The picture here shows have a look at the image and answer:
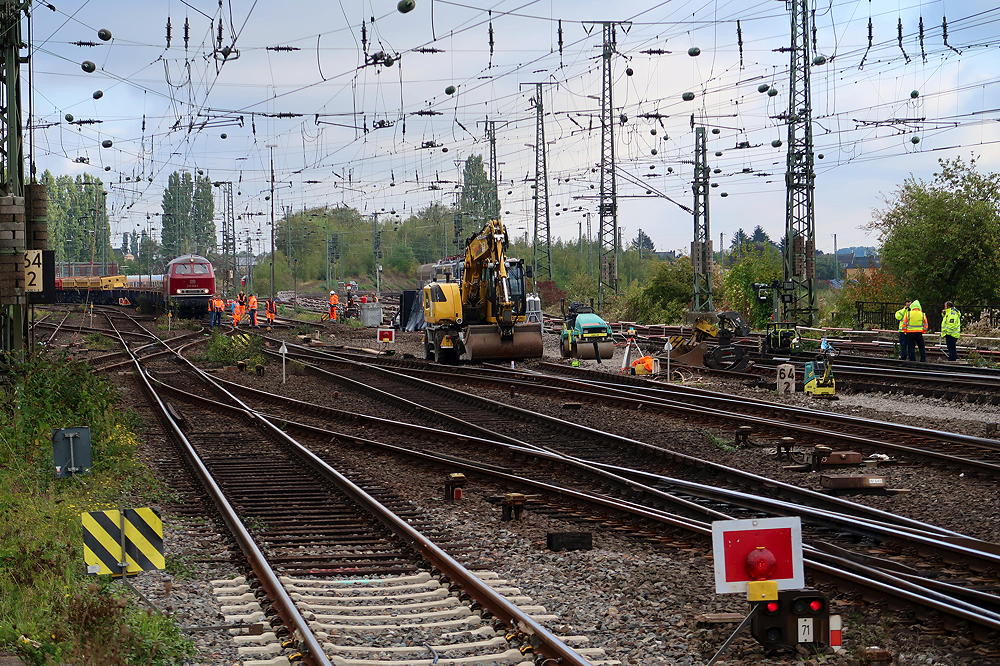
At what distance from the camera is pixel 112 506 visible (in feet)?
40.9

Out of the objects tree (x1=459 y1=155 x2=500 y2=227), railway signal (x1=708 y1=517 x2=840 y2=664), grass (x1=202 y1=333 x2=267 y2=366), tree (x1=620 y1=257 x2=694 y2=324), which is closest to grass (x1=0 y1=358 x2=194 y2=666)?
railway signal (x1=708 y1=517 x2=840 y2=664)

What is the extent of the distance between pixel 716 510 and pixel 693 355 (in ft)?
63.4

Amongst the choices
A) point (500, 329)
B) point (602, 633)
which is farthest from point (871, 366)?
point (602, 633)

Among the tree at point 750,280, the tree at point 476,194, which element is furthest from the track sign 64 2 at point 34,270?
the tree at point 476,194

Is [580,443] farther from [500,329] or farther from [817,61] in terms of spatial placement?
[817,61]

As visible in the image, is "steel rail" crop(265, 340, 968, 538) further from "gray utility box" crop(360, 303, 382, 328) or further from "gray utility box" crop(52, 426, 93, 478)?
"gray utility box" crop(360, 303, 382, 328)

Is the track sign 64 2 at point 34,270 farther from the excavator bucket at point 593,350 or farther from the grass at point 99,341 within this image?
the grass at point 99,341

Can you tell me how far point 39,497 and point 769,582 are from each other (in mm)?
8950

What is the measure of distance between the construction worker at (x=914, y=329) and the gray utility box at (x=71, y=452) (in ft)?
71.3

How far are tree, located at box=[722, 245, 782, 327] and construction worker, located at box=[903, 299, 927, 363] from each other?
17.1 metres

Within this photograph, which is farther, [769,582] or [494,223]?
[494,223]

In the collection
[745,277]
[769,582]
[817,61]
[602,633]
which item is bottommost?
[602,633]

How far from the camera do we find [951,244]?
42625 mm

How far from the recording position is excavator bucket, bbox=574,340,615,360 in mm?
34250
